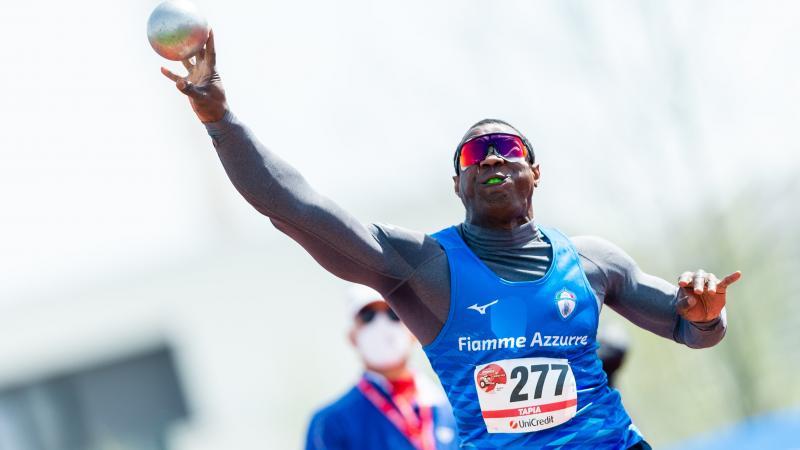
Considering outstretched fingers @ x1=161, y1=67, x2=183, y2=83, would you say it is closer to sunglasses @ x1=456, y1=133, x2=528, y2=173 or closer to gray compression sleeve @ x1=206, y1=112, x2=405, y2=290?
gray compression sleeve @ x1=206, y1=112, x2=405, y2=290

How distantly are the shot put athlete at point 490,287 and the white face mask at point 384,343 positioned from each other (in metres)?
3.15

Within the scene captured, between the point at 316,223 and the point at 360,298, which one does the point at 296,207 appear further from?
the point at 360,298

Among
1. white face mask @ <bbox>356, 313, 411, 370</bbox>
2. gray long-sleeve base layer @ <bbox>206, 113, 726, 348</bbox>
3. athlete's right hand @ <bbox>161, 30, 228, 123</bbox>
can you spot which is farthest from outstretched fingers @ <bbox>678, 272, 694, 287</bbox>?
white face mask @ <bbox>356, 313, 411, 370</bbox>

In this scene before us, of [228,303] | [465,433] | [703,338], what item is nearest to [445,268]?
[465,433]

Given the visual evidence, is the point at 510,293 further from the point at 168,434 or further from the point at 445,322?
the point at 168,434

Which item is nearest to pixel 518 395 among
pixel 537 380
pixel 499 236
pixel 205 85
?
pixel 537 380

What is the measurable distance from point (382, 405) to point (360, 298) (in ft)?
2.41

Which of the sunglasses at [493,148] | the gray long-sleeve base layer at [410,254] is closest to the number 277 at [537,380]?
the gray long-sleeve base layer at [410,254]

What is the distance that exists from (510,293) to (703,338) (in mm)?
773

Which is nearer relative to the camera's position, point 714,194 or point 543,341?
point 543,341

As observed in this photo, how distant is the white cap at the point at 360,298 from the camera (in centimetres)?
776

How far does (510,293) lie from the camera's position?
427 cm

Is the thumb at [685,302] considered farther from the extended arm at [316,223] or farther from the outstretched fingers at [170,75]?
the outstretched fingers at [170,75]

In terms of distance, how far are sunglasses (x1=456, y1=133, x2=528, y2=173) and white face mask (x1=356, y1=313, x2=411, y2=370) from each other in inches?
126
